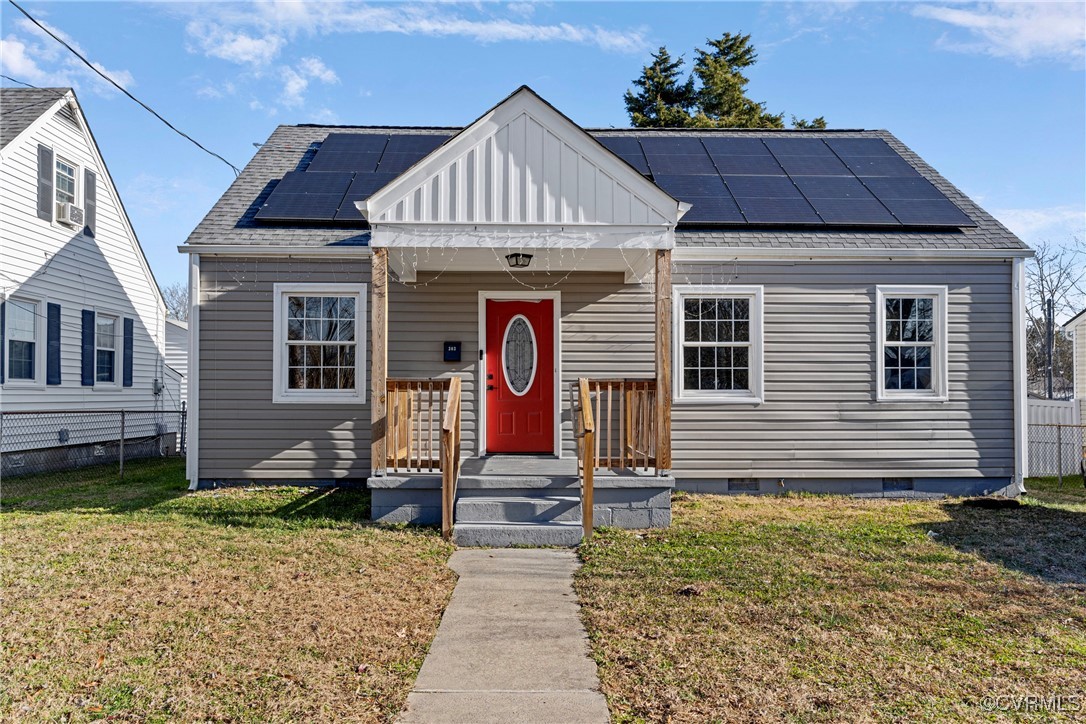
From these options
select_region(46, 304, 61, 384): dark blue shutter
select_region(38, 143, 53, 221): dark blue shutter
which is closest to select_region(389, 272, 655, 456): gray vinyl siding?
select_region(46, 304, 61, 384): dark blue shutter

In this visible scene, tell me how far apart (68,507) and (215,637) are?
5450 millimetres

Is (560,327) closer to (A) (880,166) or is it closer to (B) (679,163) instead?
(B) (679,163)

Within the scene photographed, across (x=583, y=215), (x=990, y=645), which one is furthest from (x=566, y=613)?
(x=583, y=215)

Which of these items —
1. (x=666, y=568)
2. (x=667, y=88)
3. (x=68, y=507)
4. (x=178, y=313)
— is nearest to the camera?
(x=666, y=568)

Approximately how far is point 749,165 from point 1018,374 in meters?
4.65

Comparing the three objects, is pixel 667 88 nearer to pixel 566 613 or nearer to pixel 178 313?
pixel 566 613

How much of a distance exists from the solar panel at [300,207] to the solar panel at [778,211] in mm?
5526

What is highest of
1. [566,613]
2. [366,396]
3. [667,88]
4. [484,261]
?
[667,88]

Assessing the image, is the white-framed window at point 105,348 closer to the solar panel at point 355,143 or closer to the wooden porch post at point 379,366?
the solar panel at point 355,143

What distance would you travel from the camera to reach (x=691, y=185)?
401 inches

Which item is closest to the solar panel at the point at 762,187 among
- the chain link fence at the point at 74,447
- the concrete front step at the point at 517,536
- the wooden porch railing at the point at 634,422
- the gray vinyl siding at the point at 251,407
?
the wooden porch railing at the point at 634,422

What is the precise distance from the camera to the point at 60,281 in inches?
491

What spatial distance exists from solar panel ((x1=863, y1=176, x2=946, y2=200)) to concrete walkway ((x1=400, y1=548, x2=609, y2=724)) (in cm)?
750

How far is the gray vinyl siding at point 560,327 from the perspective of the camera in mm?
9250
